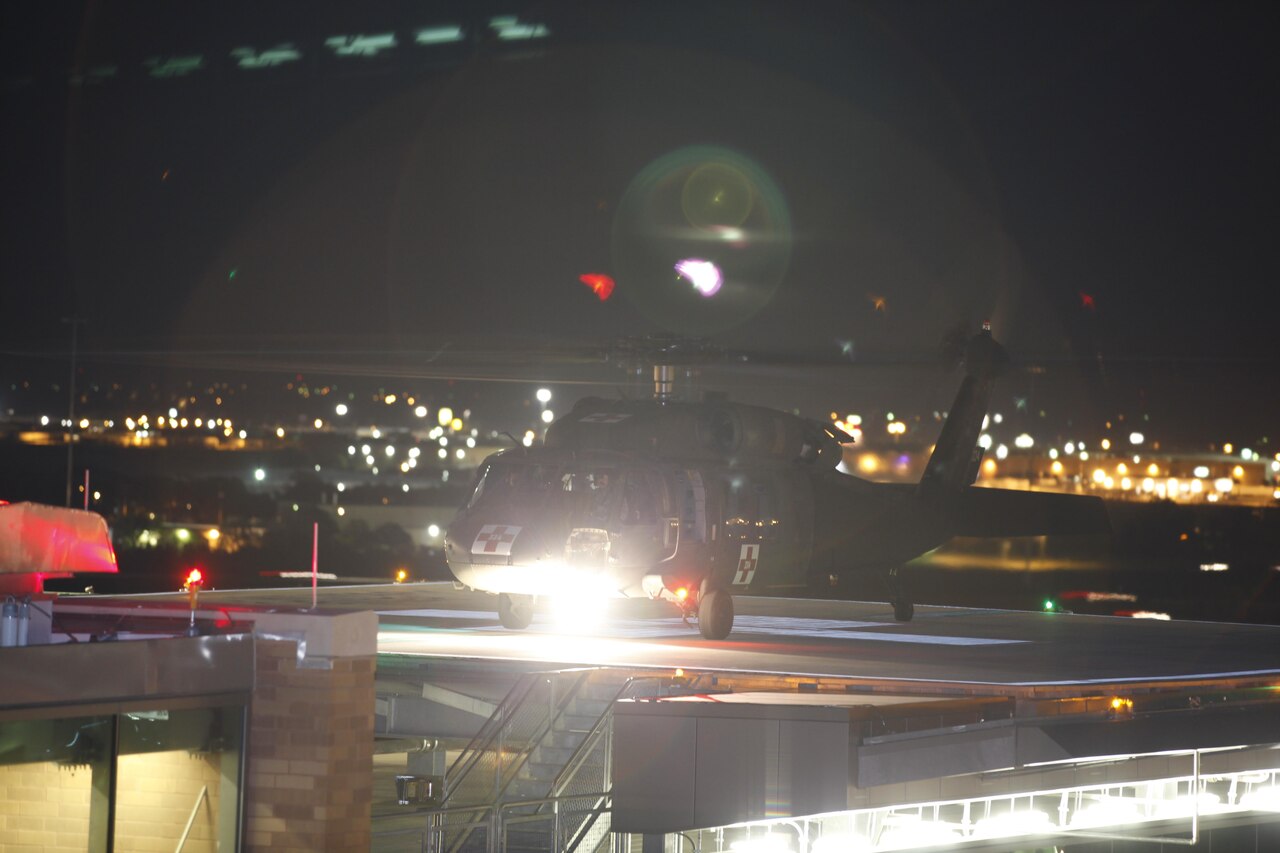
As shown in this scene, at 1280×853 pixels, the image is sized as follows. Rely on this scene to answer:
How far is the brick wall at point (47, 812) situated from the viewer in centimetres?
952

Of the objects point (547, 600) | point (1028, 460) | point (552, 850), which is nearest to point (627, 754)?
point (552, 850)

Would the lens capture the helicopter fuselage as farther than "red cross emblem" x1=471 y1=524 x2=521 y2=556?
Yes

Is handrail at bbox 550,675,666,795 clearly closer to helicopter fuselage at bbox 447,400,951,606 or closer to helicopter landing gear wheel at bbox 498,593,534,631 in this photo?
helicopter fuselage at bbox 447,400,951,606

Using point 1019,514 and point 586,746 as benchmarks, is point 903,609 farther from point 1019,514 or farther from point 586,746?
point 586,746

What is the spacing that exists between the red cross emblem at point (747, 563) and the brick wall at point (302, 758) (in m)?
9.41

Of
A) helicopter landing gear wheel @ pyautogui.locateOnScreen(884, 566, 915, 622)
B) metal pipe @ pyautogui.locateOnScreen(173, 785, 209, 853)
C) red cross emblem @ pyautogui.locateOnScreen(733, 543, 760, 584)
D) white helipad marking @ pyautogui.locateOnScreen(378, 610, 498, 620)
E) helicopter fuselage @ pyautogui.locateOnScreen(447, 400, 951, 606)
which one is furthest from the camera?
helicopter landing gear wheel @ pyautogui.locateOnScreen(884, 566, 915, 622)

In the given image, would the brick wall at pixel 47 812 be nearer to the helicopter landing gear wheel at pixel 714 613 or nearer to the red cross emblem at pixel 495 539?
the red cross emblem at pixel 495 539

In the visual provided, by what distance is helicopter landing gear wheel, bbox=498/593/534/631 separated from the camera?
19.1m

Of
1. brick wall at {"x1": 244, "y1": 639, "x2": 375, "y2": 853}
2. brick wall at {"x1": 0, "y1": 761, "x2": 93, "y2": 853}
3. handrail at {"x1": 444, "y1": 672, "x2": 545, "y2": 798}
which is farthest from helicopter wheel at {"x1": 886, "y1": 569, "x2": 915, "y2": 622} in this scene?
brick wall at {"x1": 0, "y1": 761, "x2": 93, "y2": 853}

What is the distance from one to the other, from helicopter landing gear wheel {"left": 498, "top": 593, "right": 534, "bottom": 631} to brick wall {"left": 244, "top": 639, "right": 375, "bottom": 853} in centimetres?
865

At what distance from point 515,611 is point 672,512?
2.42m

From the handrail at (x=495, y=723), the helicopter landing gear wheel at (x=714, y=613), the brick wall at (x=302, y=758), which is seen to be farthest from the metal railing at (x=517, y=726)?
the helicopter landing gear wheel at (x=714, y=613)

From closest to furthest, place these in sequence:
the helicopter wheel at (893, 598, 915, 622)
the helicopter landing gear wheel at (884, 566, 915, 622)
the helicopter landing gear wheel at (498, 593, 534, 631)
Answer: the helicopter landing gear wheel at (498, 593, 534, 631) → the helicopter landing gear wheel at (884, 566, 915, 622) → the helicopter wheel at (893, 598, 915, 622)

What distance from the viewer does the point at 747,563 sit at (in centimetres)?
1941
